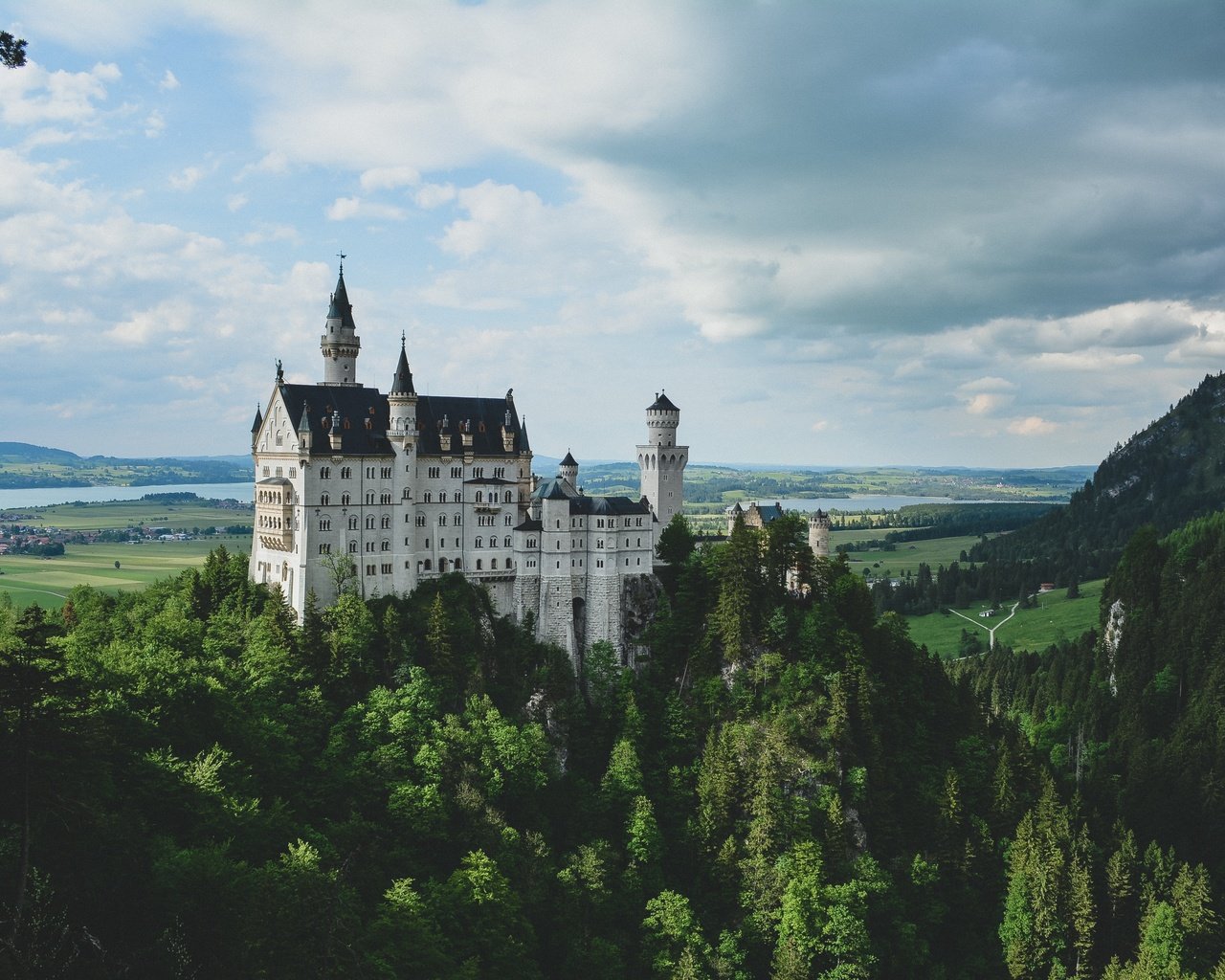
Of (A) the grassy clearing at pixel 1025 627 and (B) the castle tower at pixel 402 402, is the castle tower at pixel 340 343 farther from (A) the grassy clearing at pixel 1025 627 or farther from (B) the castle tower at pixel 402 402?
(A) the grassy clearing at pixel 1025 627

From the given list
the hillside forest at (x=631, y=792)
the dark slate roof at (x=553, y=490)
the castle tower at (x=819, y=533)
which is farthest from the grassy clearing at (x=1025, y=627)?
the dark slate roof at (x=553, y=490)

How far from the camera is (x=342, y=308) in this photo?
93812 millimetres

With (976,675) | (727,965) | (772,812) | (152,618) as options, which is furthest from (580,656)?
(976,675)

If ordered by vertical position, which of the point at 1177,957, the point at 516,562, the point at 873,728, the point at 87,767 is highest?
the point at 516,562

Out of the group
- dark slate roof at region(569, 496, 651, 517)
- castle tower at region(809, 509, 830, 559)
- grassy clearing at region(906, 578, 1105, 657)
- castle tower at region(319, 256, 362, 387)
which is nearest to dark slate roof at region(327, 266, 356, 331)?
castle tower at region(319, 256, 362, 387)

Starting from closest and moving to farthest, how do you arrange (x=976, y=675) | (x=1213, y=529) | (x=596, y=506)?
(x=596, y=506) < (x=976, y=675) < (x=1213, y=529)

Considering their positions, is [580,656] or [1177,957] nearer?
[1177,957]

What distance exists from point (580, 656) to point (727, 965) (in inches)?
1145

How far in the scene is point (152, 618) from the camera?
284ft

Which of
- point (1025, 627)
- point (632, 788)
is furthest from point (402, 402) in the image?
point (1025, 627)

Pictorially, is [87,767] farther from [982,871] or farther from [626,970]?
[982,871]

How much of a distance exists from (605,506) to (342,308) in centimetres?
2897

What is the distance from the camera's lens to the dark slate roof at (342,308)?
93750 millimetres

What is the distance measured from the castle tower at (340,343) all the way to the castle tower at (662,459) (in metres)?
28.6
